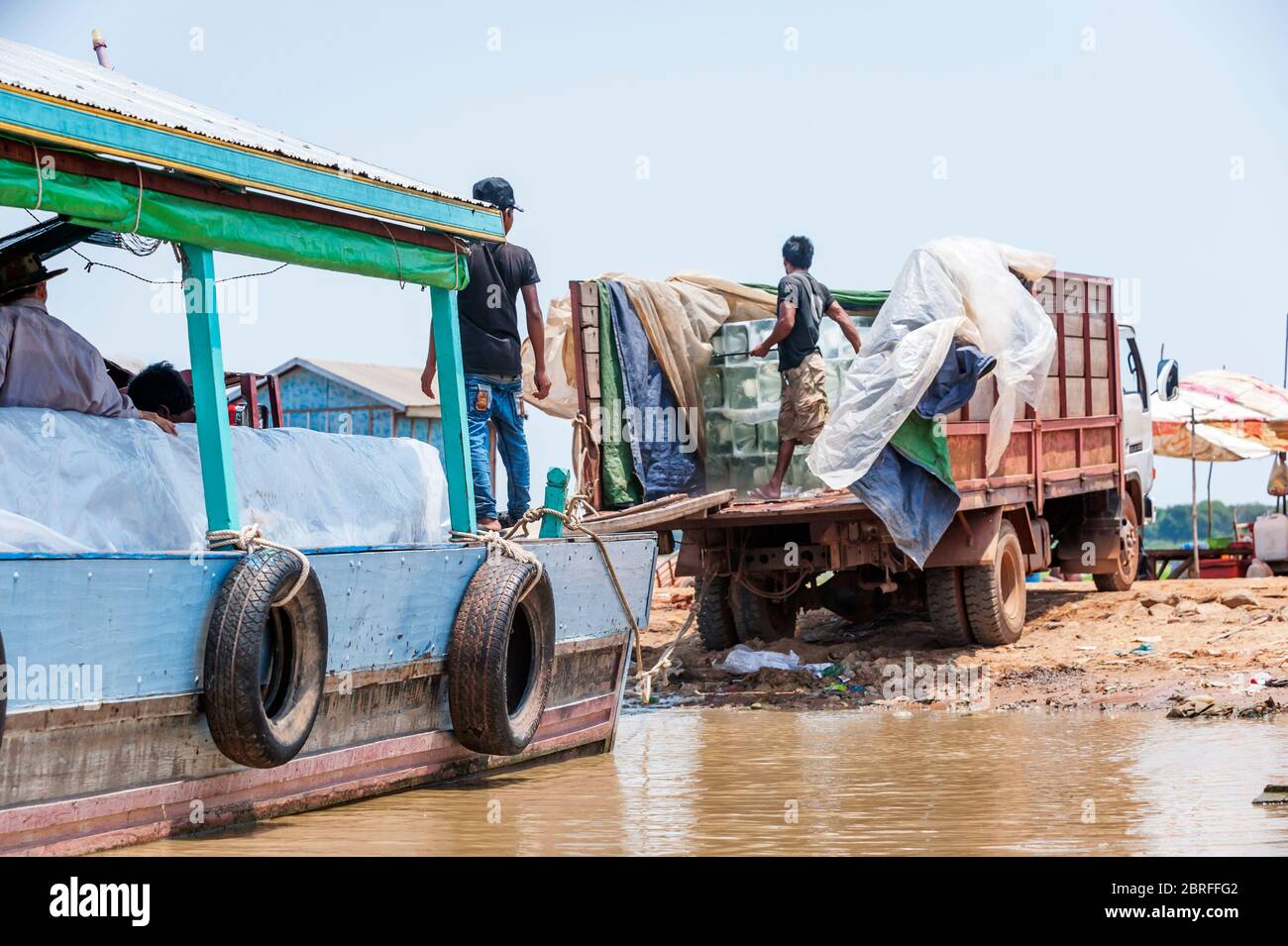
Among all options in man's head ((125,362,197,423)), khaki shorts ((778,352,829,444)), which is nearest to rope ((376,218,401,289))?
man's head ((125,362,197,423))

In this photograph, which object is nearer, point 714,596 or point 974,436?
point 974,436

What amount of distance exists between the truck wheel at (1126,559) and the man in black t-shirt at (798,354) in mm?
4852

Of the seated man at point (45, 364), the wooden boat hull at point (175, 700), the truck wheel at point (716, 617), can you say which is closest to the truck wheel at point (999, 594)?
the truck wheel at point (716, 617)

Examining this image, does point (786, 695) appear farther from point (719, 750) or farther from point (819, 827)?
point (819, 827)

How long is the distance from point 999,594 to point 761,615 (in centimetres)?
183

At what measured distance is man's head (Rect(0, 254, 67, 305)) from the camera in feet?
19.8

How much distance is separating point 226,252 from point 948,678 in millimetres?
6470

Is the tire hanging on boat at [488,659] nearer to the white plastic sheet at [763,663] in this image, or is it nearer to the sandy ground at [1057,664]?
the sandy ground at [1057,664]

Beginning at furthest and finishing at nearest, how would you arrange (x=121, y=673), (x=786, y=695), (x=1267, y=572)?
(x=1267, y=572) → (x=786, y=695) → (x=121, y=673)

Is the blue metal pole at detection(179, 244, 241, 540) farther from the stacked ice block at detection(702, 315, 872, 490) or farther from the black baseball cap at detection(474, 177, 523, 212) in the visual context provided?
the stacked ice block at detection(702, 315, 872, 490)

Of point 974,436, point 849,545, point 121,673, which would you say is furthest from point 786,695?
point 121,673

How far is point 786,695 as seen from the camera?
10594mm

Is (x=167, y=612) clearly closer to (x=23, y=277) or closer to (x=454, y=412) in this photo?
(x=23, y=277)

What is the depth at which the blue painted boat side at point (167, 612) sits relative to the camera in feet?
15.8
